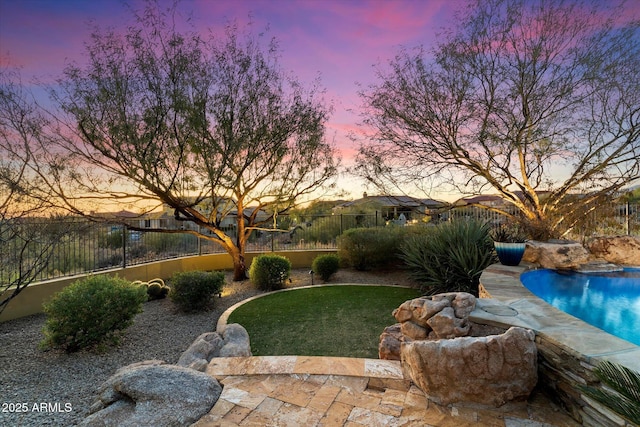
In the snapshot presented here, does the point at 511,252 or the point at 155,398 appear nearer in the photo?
the point at 155,398

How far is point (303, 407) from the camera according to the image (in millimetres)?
2518

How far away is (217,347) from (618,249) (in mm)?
8748

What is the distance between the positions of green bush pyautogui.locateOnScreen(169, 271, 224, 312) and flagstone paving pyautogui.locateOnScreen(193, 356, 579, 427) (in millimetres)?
3644

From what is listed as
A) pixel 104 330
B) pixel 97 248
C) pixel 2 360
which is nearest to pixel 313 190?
pixel 97 248

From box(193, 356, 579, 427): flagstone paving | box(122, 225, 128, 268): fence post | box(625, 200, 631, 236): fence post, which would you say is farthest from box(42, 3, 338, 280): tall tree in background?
box(625, 200, 631, 236): fence post

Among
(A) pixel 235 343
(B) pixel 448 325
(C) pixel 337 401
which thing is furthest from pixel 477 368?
(A) pixel 235 343

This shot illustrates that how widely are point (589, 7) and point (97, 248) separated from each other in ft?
46.1

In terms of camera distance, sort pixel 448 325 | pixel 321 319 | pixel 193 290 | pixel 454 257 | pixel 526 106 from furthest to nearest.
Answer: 1. pixel 526 106
2. pixel 454 257
3. pixel 193 290
4. pixel 321 319
5. pixel 448 325

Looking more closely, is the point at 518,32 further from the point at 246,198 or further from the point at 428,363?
the point at 428,363

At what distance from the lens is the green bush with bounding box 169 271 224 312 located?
21.6 feet

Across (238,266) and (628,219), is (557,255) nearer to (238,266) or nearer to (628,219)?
(628,219)

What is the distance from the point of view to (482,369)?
95.1 inches

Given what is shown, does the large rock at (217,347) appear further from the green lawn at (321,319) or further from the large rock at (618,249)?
the large rock at (618,249)

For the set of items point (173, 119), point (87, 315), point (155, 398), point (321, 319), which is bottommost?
point (321, 319)
